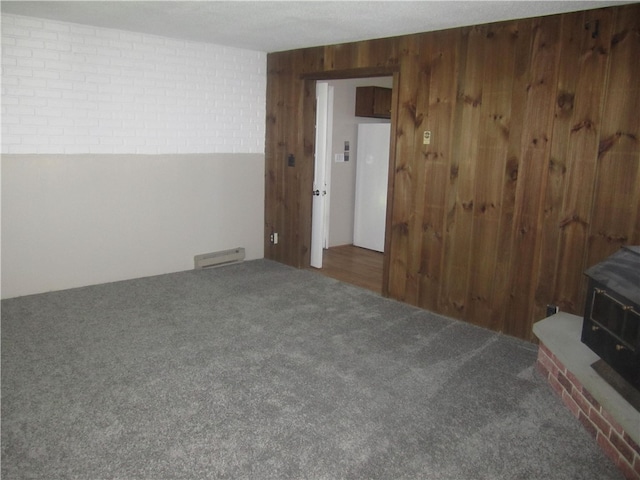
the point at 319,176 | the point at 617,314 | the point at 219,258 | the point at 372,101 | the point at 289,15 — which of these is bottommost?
the point at 219,258

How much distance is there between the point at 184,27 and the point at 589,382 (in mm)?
4246

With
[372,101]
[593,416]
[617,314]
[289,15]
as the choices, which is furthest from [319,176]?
[593,416]

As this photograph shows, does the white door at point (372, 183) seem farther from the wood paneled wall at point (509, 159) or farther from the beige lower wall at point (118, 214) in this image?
the wood paneled wall at point (509, 159)

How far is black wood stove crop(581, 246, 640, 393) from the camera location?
2.45 meters

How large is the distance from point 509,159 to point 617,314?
5.46 ft

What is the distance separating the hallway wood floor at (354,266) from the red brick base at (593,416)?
211cm

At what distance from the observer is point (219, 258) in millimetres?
5891

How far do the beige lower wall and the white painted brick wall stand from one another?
0.16m

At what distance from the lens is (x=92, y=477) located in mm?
2223

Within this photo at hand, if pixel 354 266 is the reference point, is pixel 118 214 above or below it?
above

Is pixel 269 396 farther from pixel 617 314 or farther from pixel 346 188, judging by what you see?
pixel 346 188

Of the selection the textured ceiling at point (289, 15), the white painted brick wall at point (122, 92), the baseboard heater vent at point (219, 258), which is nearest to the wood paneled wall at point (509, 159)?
the textured ceiling at point (289, 15)

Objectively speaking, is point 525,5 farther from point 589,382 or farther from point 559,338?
point 589,382

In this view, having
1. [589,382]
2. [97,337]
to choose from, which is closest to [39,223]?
[97,337]
